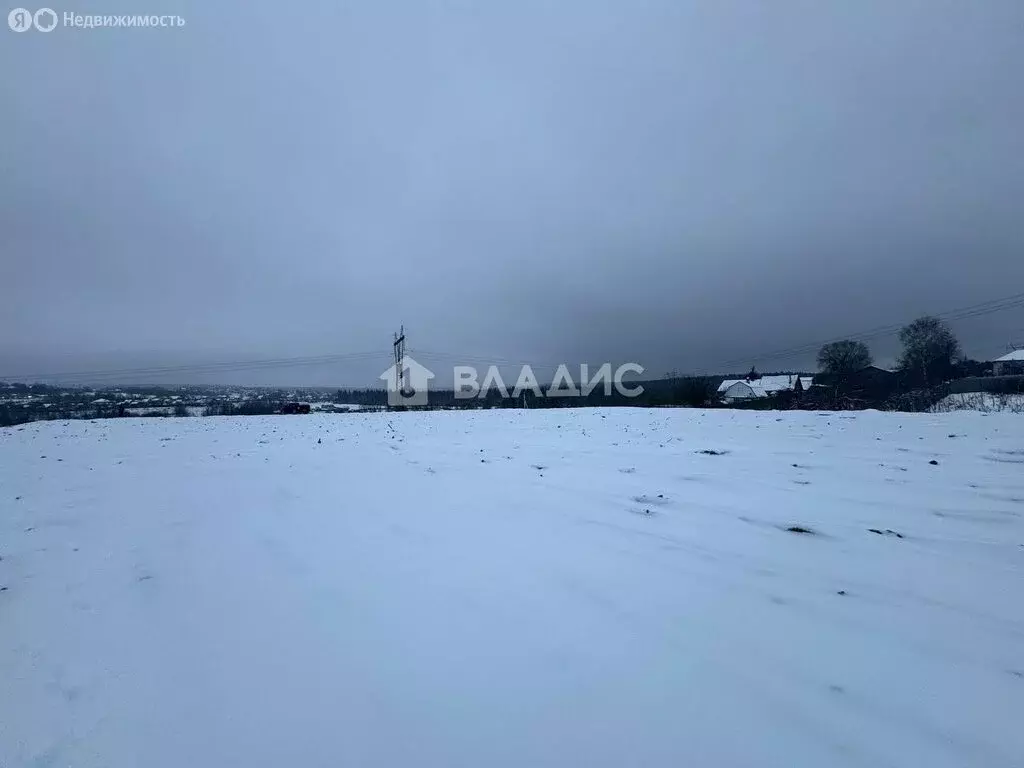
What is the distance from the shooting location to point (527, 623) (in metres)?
2.25

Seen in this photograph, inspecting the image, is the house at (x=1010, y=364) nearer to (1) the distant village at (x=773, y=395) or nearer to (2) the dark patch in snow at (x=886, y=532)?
(1) the distant village at (x=773, y=395)

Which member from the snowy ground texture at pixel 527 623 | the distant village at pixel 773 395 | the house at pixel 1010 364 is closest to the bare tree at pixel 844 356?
the distant village at pixel 773 395

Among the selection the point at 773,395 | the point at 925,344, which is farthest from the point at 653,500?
the point at 925,344

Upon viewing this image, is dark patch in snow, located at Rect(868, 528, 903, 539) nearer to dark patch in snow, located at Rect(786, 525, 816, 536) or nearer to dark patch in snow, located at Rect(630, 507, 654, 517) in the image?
dark patch in snow, located at Rect(786, 525, 816, 536)

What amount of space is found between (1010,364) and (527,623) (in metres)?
63.5

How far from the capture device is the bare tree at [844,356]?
45.4 m

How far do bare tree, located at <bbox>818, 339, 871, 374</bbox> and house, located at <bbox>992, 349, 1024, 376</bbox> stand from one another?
9.55 meters

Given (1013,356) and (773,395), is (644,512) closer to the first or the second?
(773,395)

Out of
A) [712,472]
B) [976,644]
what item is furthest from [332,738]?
[712,472]

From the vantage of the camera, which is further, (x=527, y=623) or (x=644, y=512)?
(x=644, y=512)

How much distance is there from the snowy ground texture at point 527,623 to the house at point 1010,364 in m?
52.6

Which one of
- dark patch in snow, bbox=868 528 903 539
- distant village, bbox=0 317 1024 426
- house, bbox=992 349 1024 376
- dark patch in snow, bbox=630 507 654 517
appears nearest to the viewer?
dark patch in snow, bbox=868 528 903 539

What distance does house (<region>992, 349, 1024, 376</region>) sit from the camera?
3847cm

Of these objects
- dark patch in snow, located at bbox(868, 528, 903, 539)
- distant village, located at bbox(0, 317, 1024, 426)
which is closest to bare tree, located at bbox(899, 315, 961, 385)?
distant village, located at bbox(0, 317, 1024, 426)
